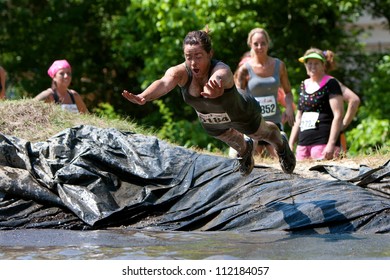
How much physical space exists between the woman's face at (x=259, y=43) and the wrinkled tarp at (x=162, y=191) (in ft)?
5.48

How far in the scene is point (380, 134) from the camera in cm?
1574

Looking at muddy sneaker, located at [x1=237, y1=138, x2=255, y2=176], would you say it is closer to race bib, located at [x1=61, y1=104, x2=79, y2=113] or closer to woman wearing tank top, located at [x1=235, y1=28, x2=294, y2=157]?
woman wearing tank top, located at [x1=235, y1=28, x2=294, y2=157]

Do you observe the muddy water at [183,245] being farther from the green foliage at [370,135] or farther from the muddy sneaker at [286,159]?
the green foliage at [370,135]

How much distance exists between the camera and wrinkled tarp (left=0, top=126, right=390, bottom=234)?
9.56 metres

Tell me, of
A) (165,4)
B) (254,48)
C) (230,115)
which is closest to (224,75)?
(230,115)

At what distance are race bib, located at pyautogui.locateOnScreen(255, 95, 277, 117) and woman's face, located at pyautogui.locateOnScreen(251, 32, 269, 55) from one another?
54cm

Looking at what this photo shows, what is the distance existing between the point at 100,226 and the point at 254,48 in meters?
3.17

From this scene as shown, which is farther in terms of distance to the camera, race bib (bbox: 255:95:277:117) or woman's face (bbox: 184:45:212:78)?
race bib (bbox: 255:95:277:117)

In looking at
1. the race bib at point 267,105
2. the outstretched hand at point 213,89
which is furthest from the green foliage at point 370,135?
the outstretched hand at point 213,89

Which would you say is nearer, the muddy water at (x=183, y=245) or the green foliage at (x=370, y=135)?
the muddy water at (x=183, y=245)

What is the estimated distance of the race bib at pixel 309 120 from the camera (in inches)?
460

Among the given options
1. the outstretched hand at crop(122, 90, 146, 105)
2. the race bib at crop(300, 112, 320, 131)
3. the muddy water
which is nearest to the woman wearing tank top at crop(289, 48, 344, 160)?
the race bib at crop(300, 112, 320, 131)

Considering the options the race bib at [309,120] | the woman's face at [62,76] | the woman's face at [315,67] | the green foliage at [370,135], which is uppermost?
the woman's face at [62,76]

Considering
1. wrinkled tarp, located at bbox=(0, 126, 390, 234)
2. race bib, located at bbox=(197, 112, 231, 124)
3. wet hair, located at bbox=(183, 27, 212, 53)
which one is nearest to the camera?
wet hair, located at bbox=(183, 27, 212, 53)
